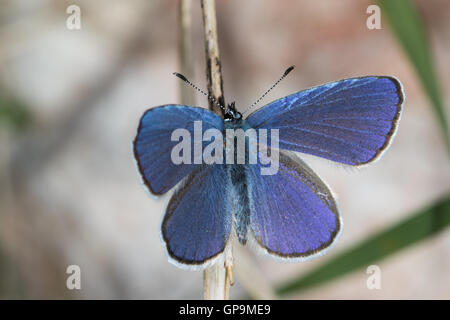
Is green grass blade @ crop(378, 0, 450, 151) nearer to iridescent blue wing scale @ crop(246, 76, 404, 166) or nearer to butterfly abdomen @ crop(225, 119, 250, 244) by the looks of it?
iridescent blue wing scale @ crop(246, 76, 404, 166)

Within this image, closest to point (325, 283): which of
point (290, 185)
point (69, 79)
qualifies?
point (290, 185)

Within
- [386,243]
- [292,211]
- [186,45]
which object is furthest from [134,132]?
[386,243]

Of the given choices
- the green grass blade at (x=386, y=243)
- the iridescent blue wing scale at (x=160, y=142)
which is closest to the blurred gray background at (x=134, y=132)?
the green grass blade at (x=386, y=243)

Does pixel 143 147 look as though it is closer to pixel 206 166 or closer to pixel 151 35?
pixel 206 166

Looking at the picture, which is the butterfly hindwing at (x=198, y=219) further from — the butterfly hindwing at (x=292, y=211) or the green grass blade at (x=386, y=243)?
the green grass blade at (x=386, y=243)

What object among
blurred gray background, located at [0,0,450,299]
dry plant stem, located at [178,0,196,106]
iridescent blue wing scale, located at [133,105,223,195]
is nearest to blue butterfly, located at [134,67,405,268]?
iridescent blue wing scale, located at [133,105,223,195]
